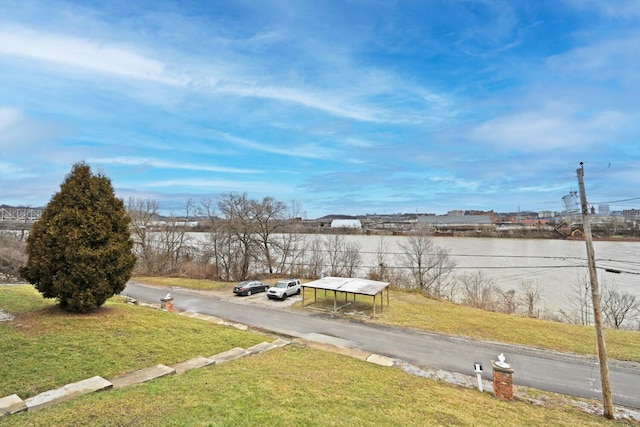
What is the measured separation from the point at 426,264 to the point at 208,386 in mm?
33732

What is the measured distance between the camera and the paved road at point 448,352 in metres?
10.6

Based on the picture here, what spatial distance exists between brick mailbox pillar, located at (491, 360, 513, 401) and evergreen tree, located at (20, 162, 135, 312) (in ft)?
38.0

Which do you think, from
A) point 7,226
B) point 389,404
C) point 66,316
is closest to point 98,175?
point 66,316

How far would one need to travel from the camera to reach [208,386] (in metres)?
6.58

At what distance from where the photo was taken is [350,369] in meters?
9.60

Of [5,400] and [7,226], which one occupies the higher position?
[7,226]

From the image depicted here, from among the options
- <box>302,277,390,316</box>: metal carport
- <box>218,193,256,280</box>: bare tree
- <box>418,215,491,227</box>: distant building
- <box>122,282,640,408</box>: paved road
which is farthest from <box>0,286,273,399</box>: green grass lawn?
<box>418,215,491,227</box>: distant building

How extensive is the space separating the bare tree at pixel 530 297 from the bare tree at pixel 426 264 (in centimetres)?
662

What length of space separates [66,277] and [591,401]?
51.2 feet

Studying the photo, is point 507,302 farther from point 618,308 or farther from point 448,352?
point 448,352

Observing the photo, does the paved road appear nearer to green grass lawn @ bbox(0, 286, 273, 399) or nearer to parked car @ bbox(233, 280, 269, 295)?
parked car @ bbox(233, 280, 269, 295)

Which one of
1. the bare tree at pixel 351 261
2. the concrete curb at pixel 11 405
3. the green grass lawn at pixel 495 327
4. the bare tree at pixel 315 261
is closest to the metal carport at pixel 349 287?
the green grass lawn at pixel 495 327

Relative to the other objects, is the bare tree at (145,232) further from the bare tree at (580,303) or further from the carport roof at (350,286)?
the bare tree at (580,303)

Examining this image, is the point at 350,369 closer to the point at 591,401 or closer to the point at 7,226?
the point at 591,401
